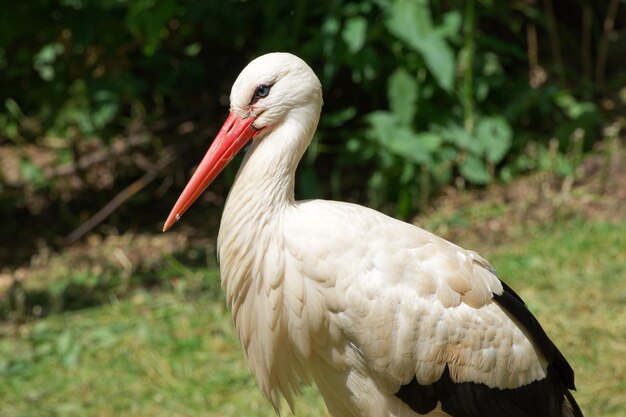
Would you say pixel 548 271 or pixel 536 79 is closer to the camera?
pixel 548 271

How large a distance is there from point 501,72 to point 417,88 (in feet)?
2.33

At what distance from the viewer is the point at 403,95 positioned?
5.78m

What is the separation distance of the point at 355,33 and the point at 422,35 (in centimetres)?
36

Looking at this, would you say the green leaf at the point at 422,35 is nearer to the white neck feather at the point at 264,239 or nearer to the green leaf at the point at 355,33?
the green leaf at the point at 355,33

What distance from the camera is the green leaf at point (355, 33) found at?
5.54 m

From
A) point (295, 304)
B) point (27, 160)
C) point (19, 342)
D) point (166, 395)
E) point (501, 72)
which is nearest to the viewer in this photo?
point (295, 304)

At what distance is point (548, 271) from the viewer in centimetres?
508

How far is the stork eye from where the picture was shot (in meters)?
3.01

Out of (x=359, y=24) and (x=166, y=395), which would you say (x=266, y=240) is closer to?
(x=166, y=395)

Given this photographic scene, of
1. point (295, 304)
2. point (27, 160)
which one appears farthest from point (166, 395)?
point (27, 160)

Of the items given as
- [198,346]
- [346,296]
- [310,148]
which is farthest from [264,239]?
[310,148]

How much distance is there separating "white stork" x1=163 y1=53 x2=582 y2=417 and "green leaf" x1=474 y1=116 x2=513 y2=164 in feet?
9.42

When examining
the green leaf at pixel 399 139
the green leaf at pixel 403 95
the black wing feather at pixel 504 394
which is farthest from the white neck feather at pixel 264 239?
the green leaf at pixel 403 95

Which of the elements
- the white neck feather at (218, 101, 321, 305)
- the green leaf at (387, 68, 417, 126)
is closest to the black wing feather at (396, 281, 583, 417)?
the white neck feather at (218, 101, 321, 305)
